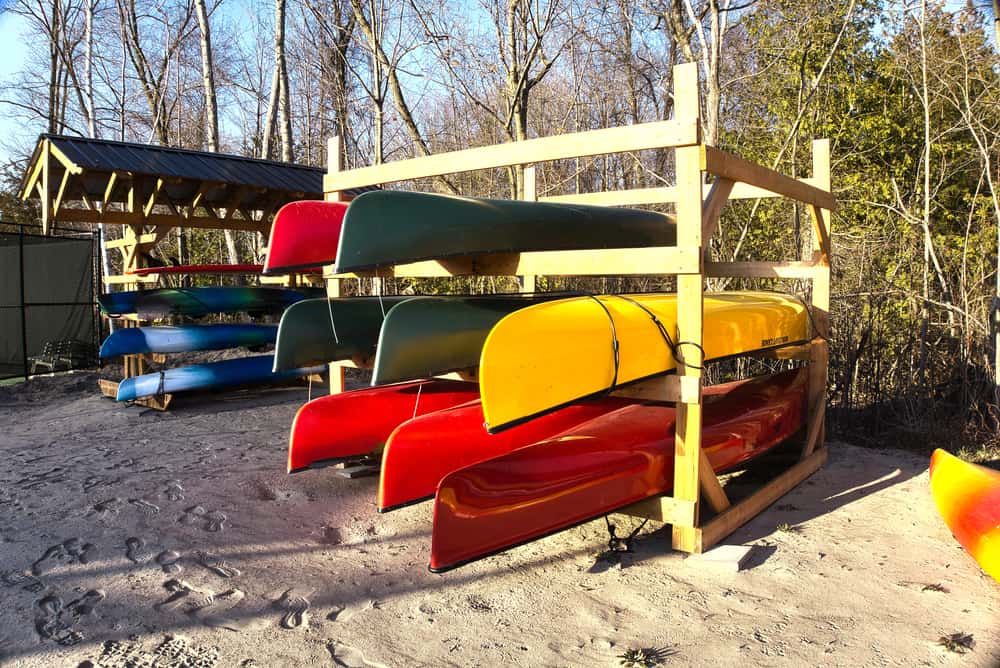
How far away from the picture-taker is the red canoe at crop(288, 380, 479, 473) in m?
4.33

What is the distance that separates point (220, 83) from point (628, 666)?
22604mm

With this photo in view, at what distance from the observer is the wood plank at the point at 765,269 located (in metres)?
4.89

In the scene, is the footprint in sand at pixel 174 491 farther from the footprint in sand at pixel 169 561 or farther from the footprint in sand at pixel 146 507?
the footprint in sand at pixel 169 561

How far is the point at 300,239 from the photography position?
177 inches

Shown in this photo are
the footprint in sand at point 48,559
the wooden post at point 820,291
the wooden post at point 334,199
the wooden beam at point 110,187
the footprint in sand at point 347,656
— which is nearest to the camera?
the footprint in sand at point 347,656

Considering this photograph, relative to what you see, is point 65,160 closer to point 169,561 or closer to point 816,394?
point 169,561

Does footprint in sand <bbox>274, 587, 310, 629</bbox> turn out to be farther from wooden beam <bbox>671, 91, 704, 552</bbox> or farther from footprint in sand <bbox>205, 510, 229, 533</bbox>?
wooden beam <bbox>671, 91, 704, 552</bbox>

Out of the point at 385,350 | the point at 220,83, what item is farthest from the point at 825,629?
the point at 220,83

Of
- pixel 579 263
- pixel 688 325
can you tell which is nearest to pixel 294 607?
pixel 579 263

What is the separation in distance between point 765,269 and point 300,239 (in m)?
3.05

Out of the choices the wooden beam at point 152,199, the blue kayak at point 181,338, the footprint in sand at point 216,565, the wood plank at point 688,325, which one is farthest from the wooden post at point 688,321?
the wooden beam at point 152,199

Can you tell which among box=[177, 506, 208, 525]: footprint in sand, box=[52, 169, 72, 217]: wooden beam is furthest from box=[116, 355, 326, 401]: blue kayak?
box=[177, 506, 208, 525]: footprint in sand

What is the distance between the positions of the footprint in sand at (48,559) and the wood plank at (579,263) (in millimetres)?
1929

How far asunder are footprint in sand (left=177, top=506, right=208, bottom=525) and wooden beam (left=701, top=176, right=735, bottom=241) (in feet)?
9.94
